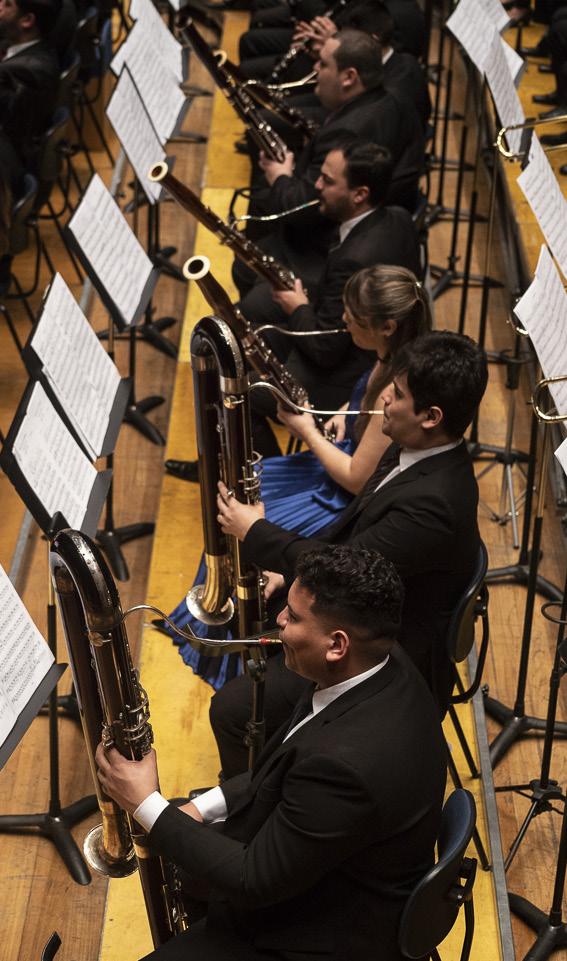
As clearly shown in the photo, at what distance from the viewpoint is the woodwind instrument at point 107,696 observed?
6.72ft

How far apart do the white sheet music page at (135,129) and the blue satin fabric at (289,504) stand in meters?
1.11

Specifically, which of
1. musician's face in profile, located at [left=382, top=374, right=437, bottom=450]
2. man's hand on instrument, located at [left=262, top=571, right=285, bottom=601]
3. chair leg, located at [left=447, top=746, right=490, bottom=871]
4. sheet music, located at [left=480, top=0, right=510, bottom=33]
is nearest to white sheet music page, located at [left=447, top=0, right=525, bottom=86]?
sheet music, located at [left=480, top=0, right=510, bottom=33]

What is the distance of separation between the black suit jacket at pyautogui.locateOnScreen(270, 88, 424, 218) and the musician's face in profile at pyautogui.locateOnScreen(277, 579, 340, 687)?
2480mm

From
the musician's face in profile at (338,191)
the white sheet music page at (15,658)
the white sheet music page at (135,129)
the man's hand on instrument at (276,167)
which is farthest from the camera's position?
the man's hand on instrument at (276,167)

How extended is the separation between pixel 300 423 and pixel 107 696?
1.31m

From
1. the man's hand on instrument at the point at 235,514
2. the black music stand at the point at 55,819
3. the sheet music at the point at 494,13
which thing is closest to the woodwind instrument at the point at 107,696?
the black music stand at the point at 55,819

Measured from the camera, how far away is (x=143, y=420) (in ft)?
14.6

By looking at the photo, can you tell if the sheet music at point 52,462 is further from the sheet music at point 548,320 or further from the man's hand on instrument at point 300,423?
the sheet music at point 548,320

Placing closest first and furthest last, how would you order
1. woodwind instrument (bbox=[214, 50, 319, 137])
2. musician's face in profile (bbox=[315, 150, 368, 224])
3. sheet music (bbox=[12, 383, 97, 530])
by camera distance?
sheet music (bbox=[12, 383, 97, 530]) → musician's face in profile (bbox=[315, 150, 368, 224]) → woodwind instrument (bbox=[214, 50, 319, 137])

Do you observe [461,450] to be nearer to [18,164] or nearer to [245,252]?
[245,252]

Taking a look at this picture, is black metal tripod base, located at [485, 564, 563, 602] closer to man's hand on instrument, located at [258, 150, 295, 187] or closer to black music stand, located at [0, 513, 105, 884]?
black music stand, located at [0, 513, 105, 884]

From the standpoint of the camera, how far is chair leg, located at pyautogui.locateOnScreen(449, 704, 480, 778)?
2.93m

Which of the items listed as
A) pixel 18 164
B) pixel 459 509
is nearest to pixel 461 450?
pixel 459 509

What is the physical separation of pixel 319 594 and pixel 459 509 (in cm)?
67
